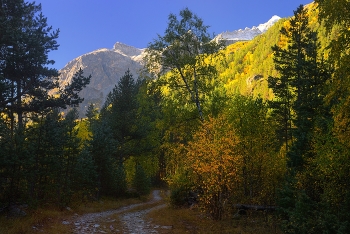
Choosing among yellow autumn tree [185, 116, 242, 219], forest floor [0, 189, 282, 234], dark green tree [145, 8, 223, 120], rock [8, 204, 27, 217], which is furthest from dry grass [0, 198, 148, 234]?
dark green tree [145, 8, 223, 120]

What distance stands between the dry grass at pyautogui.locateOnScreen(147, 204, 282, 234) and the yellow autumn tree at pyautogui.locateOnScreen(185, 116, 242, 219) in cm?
92

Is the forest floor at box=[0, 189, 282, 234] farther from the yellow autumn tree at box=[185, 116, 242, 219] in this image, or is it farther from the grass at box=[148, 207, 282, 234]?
the yellow autumn tree at box=[185, 116, 242, 219]

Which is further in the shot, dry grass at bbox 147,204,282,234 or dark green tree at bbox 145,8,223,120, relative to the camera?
dark green tree at bbox 145,8,223,120

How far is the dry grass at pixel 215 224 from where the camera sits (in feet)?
42.2

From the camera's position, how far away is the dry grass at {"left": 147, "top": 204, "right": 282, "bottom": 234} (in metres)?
12.9

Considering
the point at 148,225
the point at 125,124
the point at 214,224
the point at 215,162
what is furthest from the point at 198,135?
the point at 125,124

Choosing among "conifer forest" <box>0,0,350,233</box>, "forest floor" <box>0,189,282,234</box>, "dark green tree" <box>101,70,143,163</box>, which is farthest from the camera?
"dark green tree" <box>101,70,143,163</box>

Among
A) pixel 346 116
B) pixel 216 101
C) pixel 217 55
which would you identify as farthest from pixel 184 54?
pixel 346 116

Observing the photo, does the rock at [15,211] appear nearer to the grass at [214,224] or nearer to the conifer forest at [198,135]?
the conifer forest at [198,135]

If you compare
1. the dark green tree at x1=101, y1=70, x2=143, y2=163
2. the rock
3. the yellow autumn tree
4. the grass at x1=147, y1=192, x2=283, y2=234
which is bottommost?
the grass at x1=147, y1=192, x2=283, y2=234

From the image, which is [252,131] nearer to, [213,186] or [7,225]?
[213,186]

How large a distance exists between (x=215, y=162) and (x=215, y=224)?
3.22 metres

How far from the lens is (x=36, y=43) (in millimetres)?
16656

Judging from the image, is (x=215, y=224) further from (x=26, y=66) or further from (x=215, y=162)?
(x=26, y=66)
